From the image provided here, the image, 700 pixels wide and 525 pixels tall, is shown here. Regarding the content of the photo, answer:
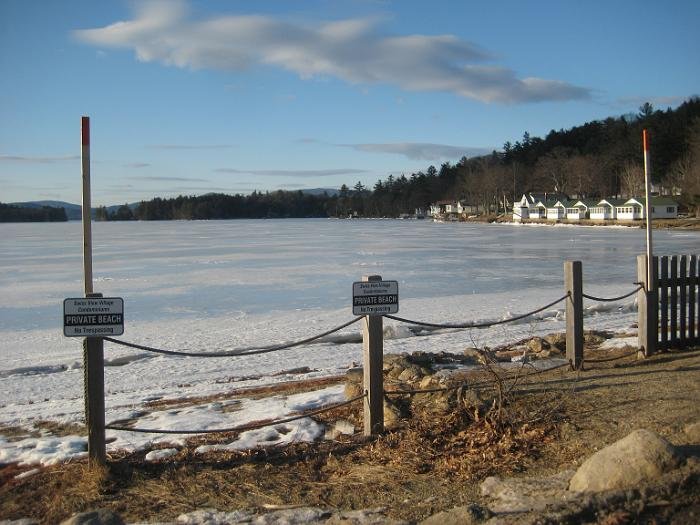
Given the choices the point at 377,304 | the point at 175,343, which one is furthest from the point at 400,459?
the point at 175,343

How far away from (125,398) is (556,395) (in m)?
5.57

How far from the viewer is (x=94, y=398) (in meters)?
5.36

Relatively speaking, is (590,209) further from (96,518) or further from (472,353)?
(96,518)

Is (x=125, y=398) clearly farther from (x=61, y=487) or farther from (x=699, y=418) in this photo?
(x=699, y=418)

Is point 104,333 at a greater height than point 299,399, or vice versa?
point 104,333

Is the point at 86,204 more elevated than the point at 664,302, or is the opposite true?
the point at 86,204

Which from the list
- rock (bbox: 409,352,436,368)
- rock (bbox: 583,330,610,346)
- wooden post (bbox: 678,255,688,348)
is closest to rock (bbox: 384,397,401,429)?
rock (bbox: 409,352,436,368)

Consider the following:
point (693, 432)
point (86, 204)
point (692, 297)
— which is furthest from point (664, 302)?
point (86, 204)

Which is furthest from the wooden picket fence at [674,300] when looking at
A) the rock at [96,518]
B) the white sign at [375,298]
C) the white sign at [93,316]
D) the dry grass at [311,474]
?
the rock at [96,518]

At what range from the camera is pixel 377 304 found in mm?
6059

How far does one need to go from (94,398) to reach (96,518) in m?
1.33

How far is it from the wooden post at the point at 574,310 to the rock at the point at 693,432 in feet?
9.31

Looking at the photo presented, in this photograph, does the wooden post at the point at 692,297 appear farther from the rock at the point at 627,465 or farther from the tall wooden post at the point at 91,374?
the tall wooden post at the point at 91,374

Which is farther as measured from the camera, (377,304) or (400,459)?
(377,304)
